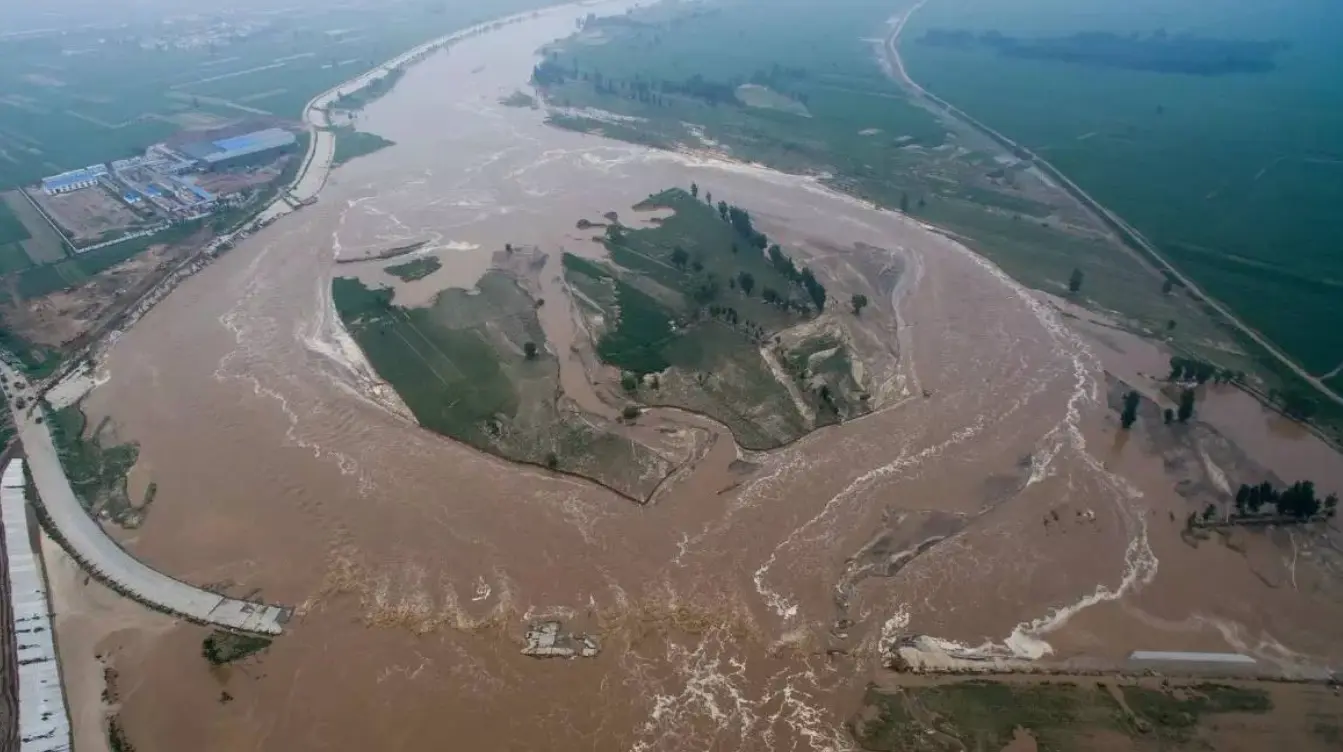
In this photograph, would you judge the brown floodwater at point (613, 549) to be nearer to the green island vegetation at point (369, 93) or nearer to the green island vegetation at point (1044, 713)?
the green island vegetation at point (1044, 713)

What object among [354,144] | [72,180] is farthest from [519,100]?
[72,180]

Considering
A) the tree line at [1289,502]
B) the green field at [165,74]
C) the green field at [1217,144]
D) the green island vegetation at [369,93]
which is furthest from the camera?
the green island vegetation at [369,93]

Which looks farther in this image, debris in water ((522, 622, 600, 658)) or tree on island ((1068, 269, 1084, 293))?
tree on island ((1068, 269, 1084, 293))

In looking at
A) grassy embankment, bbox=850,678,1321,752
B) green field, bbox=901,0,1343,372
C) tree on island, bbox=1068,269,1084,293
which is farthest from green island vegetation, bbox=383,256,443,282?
green field, bbox=901,0,1343,372

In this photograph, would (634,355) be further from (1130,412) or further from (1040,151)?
(1040,151)

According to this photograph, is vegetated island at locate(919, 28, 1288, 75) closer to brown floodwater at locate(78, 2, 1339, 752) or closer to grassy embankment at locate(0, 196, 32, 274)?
brown floodwater at locate(78, 2, 1339, 752)

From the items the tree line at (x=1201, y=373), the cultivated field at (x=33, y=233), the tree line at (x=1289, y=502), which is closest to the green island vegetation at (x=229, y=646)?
the tree line at (x=1289, y=502)
